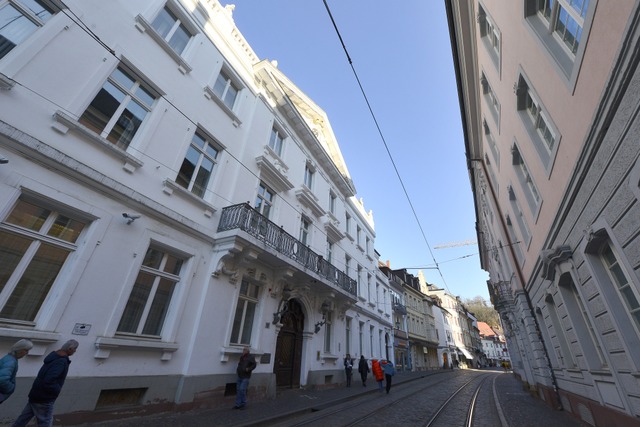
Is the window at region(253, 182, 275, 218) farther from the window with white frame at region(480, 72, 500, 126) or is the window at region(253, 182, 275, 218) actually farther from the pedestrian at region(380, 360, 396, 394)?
the window with white frame at region(480, 72, 500, 126)

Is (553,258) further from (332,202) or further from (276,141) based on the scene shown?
(332,202)

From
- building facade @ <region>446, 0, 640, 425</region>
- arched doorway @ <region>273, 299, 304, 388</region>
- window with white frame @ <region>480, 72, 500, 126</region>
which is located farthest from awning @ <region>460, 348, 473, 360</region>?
window with white frame @ <region>480, 72, 500, 126</region>

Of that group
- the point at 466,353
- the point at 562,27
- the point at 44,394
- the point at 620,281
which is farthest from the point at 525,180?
the point at 466,353

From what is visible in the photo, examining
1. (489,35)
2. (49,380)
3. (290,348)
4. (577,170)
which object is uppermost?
(489,35)

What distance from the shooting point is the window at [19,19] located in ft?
18.5

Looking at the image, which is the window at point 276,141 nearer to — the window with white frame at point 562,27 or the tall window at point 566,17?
the window with white frame at point 562,27

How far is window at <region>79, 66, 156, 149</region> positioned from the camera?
6895 mm

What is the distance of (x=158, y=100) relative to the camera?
331 inches

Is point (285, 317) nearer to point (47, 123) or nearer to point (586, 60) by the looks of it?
point (47, 123)

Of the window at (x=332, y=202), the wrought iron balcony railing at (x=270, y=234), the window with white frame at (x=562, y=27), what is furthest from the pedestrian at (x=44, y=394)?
the window at (x=332, y=202)

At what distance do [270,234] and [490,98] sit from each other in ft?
33.0

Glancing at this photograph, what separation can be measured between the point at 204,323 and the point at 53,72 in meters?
6.86

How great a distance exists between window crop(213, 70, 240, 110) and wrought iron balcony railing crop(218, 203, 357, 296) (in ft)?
15.3

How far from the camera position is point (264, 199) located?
39.7 feet
